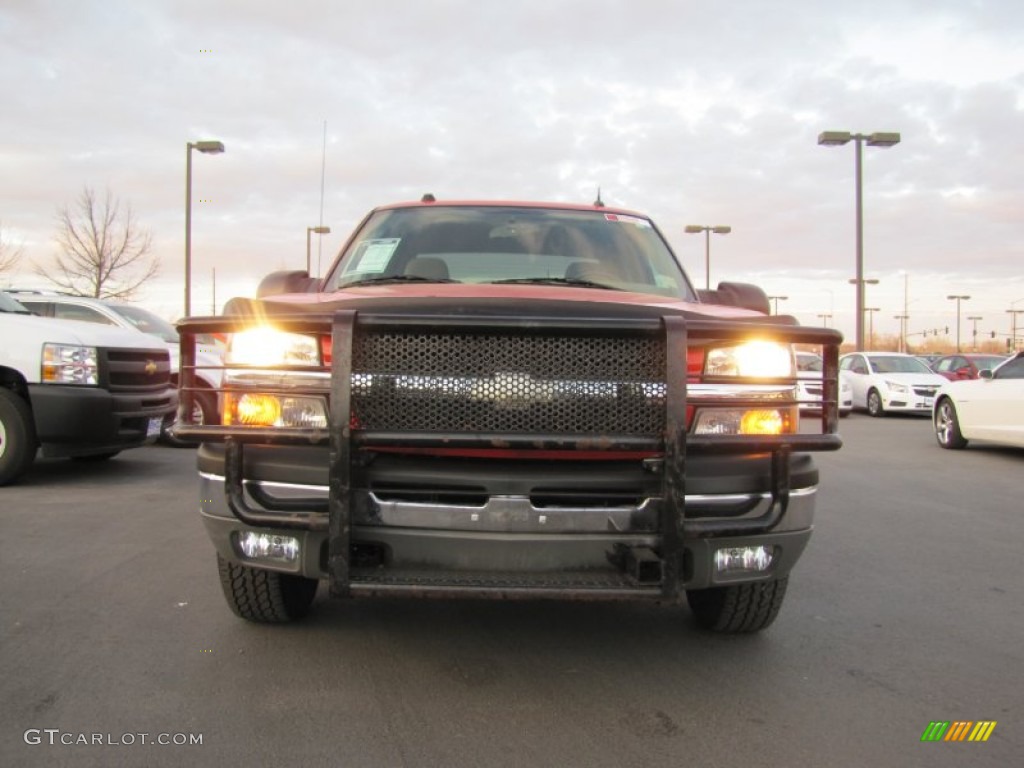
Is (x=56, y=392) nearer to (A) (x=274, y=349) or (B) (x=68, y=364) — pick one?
(B) (x=68, y=364)

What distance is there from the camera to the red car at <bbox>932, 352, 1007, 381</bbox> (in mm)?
21281

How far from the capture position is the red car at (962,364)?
2128 cm

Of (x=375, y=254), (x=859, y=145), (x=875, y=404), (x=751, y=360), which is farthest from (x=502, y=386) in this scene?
(x=859, y=145)

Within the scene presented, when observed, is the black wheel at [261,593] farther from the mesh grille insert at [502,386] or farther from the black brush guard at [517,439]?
the mesh grille insert at [502,386]

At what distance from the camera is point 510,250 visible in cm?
436

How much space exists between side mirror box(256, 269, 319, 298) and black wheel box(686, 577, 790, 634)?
7.88 feet

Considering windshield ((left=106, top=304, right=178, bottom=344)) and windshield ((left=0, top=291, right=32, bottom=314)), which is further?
windshield ((left=106, top=304, right=178, bottom=344))

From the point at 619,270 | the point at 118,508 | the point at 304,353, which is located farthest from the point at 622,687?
the point at 118,508

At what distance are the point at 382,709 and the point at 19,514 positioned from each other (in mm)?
4402

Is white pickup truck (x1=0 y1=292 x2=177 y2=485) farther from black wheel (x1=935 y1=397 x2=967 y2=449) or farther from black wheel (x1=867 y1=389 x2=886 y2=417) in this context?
black wheel (x1=867 y1=389 x2=886 y2=417)

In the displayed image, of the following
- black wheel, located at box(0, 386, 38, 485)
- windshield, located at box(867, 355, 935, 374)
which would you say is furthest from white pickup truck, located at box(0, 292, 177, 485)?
windshield, located at box(867, 355, 935, 374)

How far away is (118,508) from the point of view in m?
6.29
